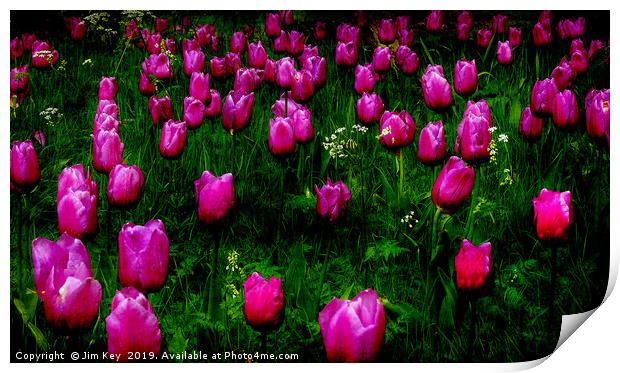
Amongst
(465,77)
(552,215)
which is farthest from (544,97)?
(552,215)

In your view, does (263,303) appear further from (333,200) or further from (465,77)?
(465,77)

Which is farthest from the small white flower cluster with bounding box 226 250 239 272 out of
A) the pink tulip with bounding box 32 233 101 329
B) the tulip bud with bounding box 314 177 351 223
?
the pink tulip with bounding box 32 233 101 329

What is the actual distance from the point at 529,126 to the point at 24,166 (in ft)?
3.20

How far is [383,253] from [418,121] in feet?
0.91

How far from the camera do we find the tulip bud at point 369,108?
5.37ft

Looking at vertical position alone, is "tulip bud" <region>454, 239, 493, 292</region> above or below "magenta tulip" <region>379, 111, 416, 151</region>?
below

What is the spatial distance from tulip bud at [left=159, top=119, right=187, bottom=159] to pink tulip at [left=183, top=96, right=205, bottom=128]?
31 millimetres

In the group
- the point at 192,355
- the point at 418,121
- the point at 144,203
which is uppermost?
the point at 418,121

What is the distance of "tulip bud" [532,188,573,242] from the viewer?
4.98ft

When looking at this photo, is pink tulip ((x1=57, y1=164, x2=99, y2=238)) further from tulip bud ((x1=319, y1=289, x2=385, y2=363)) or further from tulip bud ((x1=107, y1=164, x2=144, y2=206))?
tulip bud ((x1=319, y1=289, x2=385, y2=363))

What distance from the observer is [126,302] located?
4.15ft

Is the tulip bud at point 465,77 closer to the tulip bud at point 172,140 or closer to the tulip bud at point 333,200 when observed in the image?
the tulip bud at point 333,200

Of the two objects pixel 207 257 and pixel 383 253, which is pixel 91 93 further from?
pixel 383 253
